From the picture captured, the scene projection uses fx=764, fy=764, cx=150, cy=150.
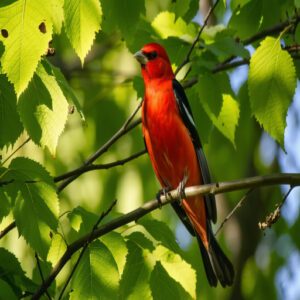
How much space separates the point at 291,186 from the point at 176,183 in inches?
97.3

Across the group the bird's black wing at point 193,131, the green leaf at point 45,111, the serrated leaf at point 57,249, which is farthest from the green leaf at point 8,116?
the bird's black wing at point 193,131

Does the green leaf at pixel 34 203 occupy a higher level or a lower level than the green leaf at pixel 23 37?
lower

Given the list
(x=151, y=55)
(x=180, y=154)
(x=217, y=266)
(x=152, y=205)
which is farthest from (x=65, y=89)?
(x=151, y=55)

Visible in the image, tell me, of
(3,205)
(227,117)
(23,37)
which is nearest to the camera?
(23,37)

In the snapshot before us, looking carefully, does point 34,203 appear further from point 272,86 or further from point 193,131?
point 193,131

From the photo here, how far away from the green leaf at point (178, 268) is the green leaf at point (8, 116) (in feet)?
2.91

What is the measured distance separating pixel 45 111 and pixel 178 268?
101cm

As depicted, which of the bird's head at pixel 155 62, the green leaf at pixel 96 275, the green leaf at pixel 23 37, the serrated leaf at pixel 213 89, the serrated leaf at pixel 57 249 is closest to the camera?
the green leaf at pixel 23 37

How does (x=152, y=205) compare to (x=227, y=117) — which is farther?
(x=227, y=117)

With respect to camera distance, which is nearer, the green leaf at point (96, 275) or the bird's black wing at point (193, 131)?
the green leaf at point (96, 275)

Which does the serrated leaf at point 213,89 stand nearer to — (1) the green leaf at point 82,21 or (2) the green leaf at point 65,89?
(2) the green leaf at point 65,89

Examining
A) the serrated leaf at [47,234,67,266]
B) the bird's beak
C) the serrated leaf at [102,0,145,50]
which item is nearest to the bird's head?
the bird's beak

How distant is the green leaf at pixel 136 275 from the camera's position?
359cm

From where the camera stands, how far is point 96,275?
3.45 metres
